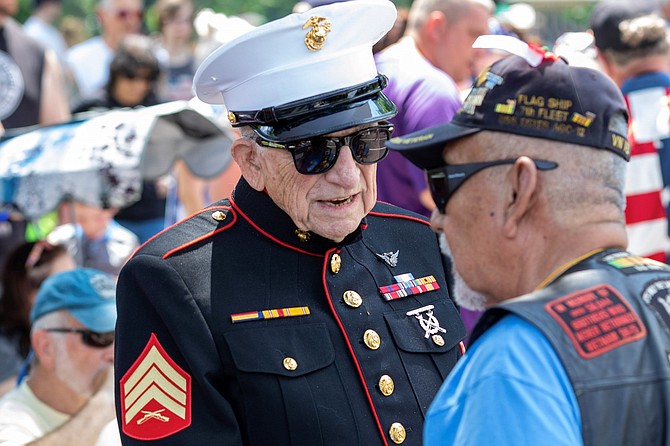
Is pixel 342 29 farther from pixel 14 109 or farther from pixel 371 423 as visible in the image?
pixel 14 109

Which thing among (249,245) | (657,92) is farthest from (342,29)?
(657,92)

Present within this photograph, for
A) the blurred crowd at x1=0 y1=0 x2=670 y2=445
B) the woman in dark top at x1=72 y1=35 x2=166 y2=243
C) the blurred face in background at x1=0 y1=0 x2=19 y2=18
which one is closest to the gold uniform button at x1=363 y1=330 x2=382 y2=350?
the blurred crowd at x1=0 y1=0 x2=670 y2=445

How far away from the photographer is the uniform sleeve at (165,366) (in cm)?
246

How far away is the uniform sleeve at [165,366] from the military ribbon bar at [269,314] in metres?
0.08

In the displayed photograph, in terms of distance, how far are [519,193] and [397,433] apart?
3.07 ft

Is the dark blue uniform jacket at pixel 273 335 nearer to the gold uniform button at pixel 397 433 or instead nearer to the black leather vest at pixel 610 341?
the gold uniform button at pixel 397 433

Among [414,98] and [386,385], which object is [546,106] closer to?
[386,385]

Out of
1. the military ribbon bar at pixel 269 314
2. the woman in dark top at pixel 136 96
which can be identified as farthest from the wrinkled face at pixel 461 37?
the military ribbon bar at pixel 269 314

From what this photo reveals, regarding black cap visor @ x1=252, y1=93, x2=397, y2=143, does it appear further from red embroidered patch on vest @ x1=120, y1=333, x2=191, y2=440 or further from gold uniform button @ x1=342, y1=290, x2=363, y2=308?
red embroidered patch on vest @ x1=120, y1=333, x2=191, y2=440

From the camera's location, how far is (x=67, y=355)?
12.9ft

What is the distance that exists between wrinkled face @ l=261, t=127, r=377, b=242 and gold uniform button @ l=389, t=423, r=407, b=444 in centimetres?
51

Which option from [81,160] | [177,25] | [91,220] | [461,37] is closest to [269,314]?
[81,160]

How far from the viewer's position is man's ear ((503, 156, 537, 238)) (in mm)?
1886

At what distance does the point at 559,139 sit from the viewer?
1.89 m
